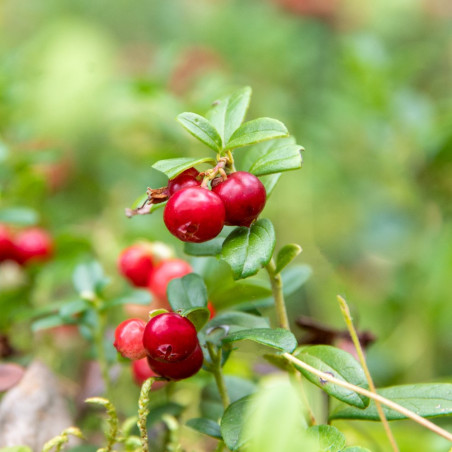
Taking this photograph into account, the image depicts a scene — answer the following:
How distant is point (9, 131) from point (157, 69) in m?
0.45

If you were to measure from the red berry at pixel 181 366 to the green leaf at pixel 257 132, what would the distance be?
0.23 metres

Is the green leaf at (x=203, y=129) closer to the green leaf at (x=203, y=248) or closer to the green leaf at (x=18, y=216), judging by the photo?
the green leaf at (x=203, y=248)

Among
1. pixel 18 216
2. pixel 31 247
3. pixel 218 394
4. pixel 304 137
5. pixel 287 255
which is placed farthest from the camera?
pixel 304 137

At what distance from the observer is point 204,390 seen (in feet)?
2.89

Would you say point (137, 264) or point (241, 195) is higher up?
point (241, 195)

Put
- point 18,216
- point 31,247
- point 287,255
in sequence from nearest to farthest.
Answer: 1. point 287,255
2. point 18,216
3. point 31,247

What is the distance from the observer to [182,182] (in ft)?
2.17

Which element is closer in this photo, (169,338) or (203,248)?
(169,338)

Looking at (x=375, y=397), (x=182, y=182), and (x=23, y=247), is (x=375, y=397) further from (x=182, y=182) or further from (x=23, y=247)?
(x=23, y=247)

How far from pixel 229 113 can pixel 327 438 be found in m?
0.39

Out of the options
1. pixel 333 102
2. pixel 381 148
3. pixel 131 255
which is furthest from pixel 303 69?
pixel 131 255

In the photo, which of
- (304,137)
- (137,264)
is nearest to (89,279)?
(137,264)

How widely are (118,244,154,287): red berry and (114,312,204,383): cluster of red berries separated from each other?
0.86 ft

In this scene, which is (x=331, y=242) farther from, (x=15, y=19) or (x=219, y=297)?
(x=15, y=19)
